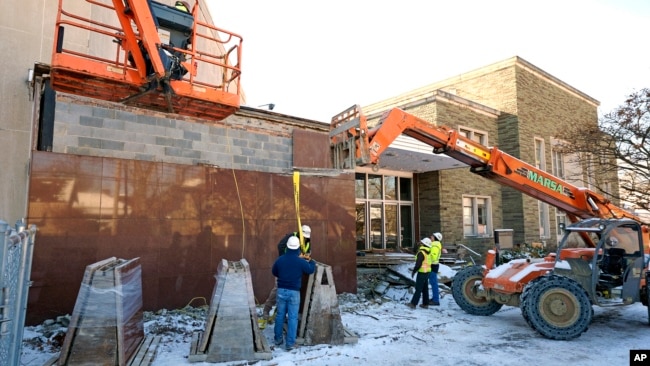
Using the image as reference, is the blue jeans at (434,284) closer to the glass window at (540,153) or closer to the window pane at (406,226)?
the window pane at (406,226)

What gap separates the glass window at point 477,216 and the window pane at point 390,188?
3462mm

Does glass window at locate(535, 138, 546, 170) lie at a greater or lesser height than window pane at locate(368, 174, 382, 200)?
greater

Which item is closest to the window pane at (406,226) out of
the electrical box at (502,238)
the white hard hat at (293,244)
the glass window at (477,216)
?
the glass window at (477,216)

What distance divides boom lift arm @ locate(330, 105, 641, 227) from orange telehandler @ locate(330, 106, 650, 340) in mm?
20

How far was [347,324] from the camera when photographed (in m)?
7.83

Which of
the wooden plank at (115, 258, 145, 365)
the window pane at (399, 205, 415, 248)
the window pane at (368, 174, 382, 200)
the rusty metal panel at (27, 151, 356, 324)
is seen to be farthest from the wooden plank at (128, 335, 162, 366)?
the window pane at (399, 205, 415, 248)

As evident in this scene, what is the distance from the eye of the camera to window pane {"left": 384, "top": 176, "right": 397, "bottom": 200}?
56.0ft

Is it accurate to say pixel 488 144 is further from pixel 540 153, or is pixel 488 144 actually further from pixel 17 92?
pixel 17 92

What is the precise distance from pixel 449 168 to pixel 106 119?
41.5ft

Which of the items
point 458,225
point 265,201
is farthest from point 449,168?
point 265,201

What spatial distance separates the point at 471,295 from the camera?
9.01m

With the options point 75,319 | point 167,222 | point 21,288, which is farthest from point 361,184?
point 21,288

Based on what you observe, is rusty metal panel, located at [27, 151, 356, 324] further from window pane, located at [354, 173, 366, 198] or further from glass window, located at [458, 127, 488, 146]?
glass window, located at [458, 127, 488, 146]

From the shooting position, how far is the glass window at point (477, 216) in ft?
60.1
